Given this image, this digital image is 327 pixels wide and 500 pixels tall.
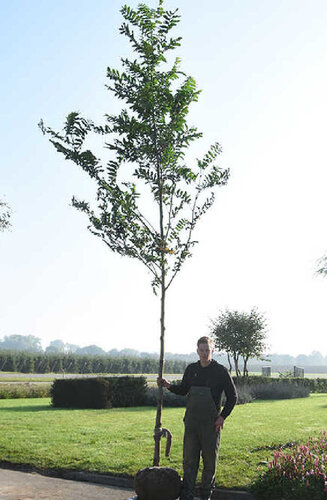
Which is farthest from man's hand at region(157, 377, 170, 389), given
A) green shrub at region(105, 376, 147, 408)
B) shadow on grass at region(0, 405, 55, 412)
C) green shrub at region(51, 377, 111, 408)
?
green shrub at region(105, 376, 147, 408)

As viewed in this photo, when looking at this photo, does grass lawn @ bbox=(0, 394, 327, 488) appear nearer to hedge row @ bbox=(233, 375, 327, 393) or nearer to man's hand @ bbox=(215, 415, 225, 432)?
man's hand @ bbox=(215, 415, 225, 432)

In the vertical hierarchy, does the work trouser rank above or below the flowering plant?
above

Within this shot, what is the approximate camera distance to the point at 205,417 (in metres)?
6.05

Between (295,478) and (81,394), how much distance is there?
540 inches

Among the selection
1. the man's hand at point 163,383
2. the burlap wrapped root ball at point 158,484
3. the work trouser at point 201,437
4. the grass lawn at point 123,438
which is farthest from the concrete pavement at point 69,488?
the man's hand at point 163,383

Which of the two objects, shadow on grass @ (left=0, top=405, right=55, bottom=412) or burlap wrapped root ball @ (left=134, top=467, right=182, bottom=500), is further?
shadow on grass @ (left=0, top=405, right=55, bottom=412)

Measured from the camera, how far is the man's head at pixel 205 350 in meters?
6.14

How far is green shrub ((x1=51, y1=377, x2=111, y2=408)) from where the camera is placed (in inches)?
763

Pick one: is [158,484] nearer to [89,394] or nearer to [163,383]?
[163,383]

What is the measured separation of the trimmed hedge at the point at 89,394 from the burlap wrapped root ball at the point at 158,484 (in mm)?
13517

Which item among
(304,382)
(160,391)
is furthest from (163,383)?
(304,382)

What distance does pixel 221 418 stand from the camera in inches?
237

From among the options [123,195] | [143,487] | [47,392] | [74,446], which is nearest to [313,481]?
[143,487]

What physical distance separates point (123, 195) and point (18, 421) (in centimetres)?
957
